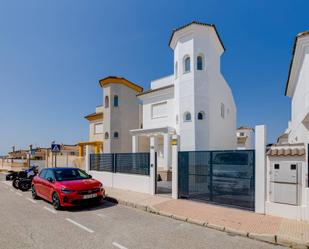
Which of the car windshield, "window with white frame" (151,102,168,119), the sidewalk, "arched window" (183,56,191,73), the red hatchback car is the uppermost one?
"arched window" (183,56,191,73)

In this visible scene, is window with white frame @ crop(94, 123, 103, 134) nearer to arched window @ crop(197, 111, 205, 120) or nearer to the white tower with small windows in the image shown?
the white tower with small windows

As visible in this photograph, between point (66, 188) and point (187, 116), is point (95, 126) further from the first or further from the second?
point (66, 188)

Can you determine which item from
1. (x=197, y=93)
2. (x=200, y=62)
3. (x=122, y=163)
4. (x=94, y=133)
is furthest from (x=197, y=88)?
(x=94, y=133)

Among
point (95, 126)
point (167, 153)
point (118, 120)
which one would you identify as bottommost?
point (167, 153)

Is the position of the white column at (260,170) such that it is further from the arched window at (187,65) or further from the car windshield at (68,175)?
the arched window at (187,65)

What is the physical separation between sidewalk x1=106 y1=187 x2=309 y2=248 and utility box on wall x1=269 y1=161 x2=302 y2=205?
0.58 m

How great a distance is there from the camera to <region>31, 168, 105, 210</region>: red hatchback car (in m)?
7.98

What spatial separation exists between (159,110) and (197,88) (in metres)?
5.12

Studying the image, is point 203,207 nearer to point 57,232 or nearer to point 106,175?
point 57,232

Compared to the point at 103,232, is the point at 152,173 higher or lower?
higher

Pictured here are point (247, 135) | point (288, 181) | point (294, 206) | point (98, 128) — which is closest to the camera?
point (294, 206)

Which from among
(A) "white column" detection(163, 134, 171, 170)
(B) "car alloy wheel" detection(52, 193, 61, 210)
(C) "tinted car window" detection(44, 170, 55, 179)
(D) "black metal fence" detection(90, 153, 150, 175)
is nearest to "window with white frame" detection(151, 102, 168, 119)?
(A) "white column" detection(163, 134, 171, 170)

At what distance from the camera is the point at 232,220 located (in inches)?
249

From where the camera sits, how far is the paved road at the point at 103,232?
4.94 meters
